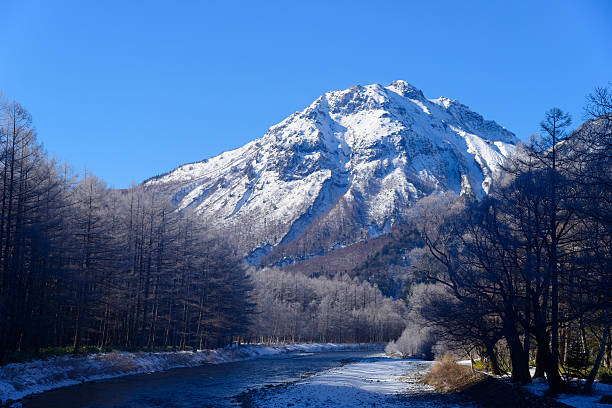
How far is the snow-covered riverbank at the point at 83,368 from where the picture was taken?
2715cm

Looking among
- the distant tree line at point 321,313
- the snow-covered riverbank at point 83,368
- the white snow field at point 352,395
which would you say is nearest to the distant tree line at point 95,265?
the snow-covered riverbank at point 83,368

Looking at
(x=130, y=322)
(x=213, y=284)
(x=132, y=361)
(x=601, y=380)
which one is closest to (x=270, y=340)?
(x=213, y=284)

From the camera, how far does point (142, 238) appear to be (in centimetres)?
5088

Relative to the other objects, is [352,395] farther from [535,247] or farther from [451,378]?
[535,247]

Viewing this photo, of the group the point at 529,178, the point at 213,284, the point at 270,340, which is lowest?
the point at 270,340

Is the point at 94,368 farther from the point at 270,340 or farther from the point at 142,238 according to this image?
the point at 270,340

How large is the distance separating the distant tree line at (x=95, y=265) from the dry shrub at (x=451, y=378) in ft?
97.8

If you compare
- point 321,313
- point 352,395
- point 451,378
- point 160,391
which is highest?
point 321,313

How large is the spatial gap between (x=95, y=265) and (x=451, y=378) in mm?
33207

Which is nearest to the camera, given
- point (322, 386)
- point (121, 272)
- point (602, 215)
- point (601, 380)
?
point (602, 215)

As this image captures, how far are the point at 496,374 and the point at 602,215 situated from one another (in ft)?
67.1

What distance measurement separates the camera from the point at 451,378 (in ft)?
120

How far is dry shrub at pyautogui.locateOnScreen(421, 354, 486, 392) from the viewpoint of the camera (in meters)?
32.2

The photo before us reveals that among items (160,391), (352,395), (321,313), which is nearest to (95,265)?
(160,391)
